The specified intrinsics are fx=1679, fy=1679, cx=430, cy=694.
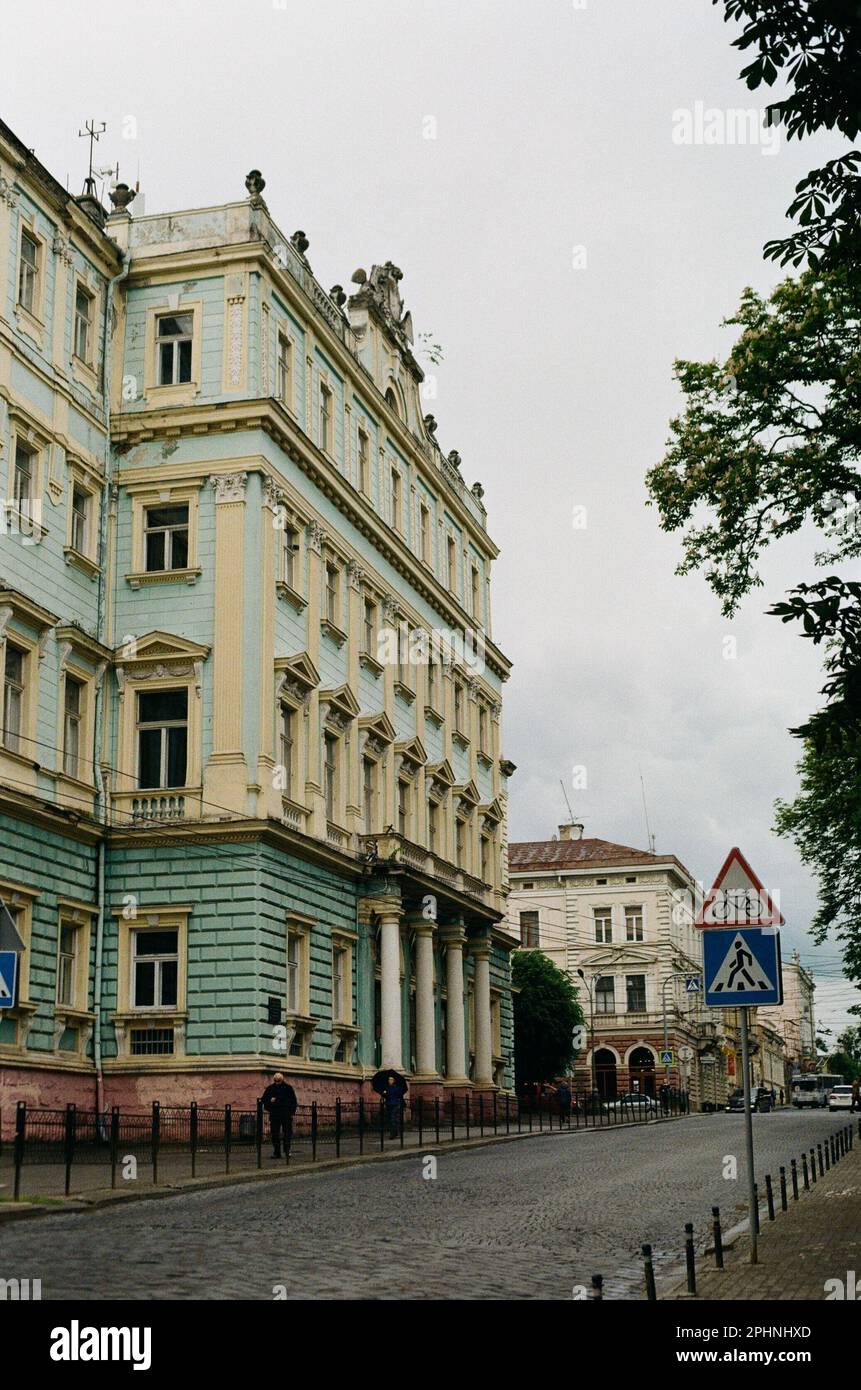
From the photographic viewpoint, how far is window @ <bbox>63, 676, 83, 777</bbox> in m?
35.6

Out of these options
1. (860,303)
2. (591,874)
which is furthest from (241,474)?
(591,874)

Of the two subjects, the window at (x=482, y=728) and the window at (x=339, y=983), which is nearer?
the window at (x=339, y=983)

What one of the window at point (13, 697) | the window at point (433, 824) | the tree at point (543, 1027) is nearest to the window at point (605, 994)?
the tree at point (543, 1027)

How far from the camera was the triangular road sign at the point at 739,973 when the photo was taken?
14.0 m

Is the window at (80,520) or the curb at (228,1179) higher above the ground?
the window at (80,520)

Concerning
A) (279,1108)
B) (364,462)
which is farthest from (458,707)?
(279,1108)

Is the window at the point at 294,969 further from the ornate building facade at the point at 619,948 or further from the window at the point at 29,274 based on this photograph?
the ornate building facade at the point at 619,948

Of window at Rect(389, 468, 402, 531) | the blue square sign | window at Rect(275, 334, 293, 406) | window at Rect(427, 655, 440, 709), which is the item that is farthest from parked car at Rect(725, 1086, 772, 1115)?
the blue square sign

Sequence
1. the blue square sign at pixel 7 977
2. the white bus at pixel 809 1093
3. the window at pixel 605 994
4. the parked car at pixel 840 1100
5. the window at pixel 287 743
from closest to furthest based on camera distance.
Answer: the blue square sign at pixel 7 977, the window at pixel 287 743, the parked car at pixel 840 1100, the window at pixel 605 994, the white bus at pixel 809 1093

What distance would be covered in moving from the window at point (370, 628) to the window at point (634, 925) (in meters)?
53.1

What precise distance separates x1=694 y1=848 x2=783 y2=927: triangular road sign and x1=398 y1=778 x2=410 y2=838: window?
33409mm
